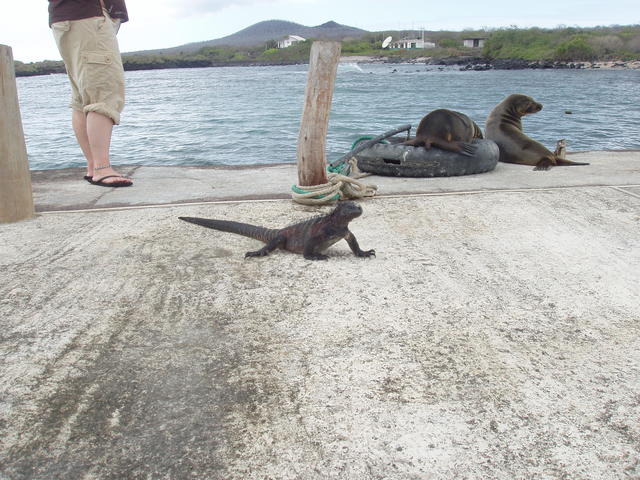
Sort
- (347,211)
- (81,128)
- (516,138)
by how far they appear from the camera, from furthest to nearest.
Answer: (516,138) → (81,128) → (347,211)

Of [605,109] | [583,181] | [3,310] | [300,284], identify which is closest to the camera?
[3,310]

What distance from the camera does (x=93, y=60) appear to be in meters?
4.87

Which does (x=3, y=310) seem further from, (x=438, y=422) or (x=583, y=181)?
(x=583, y=181)

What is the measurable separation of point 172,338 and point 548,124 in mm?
20613

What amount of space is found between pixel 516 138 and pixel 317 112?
12.0 feet

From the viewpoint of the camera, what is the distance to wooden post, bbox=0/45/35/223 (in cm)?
412

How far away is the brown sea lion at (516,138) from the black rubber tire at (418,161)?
0.92 meters

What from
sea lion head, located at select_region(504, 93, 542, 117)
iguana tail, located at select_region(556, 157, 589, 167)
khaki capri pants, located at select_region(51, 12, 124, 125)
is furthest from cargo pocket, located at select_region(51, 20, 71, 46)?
sea lion head, located at select_region(504, 93, 542, 117)

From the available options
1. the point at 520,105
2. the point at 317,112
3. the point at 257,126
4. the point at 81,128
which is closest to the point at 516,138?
the point at 520,105

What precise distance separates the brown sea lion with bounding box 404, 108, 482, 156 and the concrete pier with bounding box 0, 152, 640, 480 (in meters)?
2.11

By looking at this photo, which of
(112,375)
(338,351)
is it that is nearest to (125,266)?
(112,375)

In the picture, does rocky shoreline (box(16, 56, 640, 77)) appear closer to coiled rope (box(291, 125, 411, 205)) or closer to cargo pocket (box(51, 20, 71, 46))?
coiled rope (box(291, 125, 411, 205))

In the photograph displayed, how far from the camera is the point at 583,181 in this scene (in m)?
5.56

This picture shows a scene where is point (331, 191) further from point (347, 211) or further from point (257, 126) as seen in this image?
point (257, 126)
